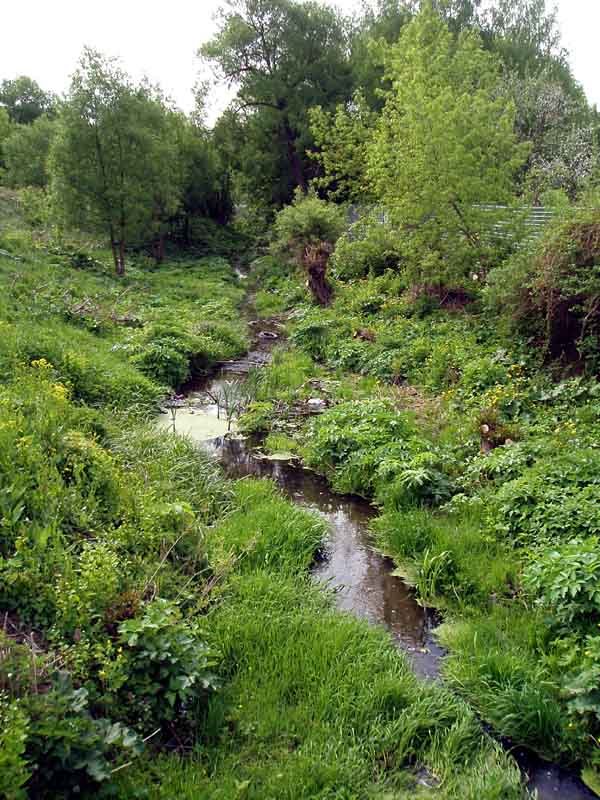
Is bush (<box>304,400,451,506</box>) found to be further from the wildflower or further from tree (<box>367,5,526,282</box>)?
tree (<box>367,5,526,282</box>)

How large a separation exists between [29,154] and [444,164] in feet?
83.9

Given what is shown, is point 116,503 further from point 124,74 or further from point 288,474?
point 124,74

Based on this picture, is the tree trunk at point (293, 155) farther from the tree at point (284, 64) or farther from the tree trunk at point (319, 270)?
the tree trunk at point (319, 270)

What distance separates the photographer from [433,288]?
12.9 meters

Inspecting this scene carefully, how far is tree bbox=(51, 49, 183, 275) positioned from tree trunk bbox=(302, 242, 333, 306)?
6.91 m

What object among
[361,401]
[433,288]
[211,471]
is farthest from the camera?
[433,288]

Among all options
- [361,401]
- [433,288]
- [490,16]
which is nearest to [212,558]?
[361,401]

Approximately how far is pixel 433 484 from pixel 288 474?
217 centimetres

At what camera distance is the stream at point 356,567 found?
3441mm

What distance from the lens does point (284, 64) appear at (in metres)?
28.1

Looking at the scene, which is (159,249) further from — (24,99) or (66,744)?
(24,99)

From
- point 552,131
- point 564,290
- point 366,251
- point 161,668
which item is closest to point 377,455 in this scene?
point 564,290

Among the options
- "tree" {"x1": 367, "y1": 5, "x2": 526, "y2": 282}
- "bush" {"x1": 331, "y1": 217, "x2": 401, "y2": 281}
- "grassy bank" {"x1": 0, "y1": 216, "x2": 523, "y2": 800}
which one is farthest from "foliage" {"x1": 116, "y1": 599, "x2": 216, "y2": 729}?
"bush" {"x1": 331, "y1": 217, "x2": 401, "y2": 281}

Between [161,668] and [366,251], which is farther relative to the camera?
[366,251]
